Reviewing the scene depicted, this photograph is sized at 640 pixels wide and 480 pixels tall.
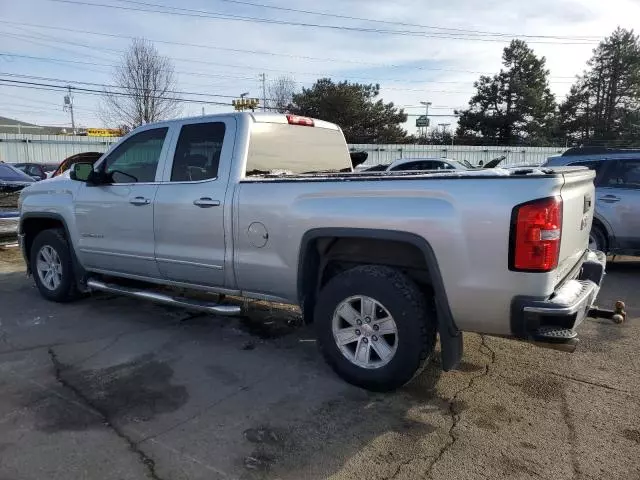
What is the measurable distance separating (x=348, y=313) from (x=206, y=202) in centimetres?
158

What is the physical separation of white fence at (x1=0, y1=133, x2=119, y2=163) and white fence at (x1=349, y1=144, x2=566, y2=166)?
1634 cm

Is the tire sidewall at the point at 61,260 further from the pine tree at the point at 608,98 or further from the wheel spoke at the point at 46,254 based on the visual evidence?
the pine tree at the point at 608,98

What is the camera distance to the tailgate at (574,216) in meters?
3.28

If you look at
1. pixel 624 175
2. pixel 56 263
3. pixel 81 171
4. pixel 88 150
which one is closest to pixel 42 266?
pixel 56 263

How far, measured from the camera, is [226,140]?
15.1 feet

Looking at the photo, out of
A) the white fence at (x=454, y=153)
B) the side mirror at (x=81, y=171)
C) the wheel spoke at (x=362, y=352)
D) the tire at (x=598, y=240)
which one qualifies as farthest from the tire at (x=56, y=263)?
Result: the white fence at (x=454, y=153)

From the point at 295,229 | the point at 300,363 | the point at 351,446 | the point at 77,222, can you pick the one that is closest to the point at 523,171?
the point at 295,229

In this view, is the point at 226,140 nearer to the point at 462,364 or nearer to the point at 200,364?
the point at 200,364

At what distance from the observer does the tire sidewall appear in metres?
6.05

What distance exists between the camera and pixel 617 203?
767cm

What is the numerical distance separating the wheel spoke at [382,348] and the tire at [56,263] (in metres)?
3.95

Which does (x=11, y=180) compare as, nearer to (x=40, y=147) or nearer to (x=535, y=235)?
(x=535, y=235)

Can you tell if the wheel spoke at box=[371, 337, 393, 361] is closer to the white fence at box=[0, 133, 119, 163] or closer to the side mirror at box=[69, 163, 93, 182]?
the side mirror at box=[69, 163, 93, 182]

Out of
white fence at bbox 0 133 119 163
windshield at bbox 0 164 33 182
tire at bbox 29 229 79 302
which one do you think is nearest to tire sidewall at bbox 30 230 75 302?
tire at bbox 29 229 79 302
